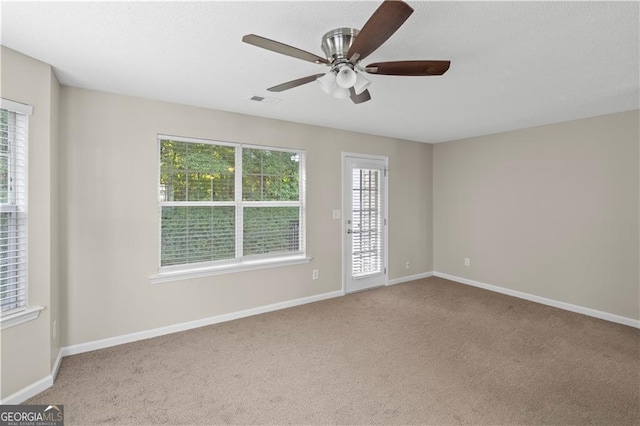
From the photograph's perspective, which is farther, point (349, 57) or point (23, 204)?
point (23, 204)

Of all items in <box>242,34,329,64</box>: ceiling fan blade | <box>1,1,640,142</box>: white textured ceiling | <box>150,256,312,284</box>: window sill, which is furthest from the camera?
<box>150,256,312,284</box>: window sill

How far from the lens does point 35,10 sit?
1.68 metres

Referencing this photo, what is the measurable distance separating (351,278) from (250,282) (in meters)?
1.57

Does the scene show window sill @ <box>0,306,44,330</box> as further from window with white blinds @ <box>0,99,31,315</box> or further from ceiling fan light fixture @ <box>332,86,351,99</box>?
ceiling fan light fixture @ <box>332,86,351,99</box>

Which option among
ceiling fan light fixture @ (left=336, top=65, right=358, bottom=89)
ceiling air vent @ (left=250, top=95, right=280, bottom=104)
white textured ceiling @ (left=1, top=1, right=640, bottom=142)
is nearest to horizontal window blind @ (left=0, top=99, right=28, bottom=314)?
white textured ceiling @ (left=1, top=1, right=640, bottom=142)

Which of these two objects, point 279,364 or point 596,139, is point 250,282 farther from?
point 596,139

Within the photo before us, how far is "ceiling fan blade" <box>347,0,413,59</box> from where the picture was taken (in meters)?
1.26

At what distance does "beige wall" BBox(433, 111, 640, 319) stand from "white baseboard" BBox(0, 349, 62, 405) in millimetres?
5208

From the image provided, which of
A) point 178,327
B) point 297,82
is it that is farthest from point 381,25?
point 178,327

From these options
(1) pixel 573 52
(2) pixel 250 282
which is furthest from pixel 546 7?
(2) pixel 250 282

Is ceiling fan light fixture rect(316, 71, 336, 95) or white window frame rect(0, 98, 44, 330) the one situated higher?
ceiling fan light fixture rect(316, 71, 336, 95)

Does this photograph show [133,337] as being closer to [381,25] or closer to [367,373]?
[367,373]

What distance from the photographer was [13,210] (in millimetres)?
2176

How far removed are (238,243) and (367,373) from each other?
79.3 inches
